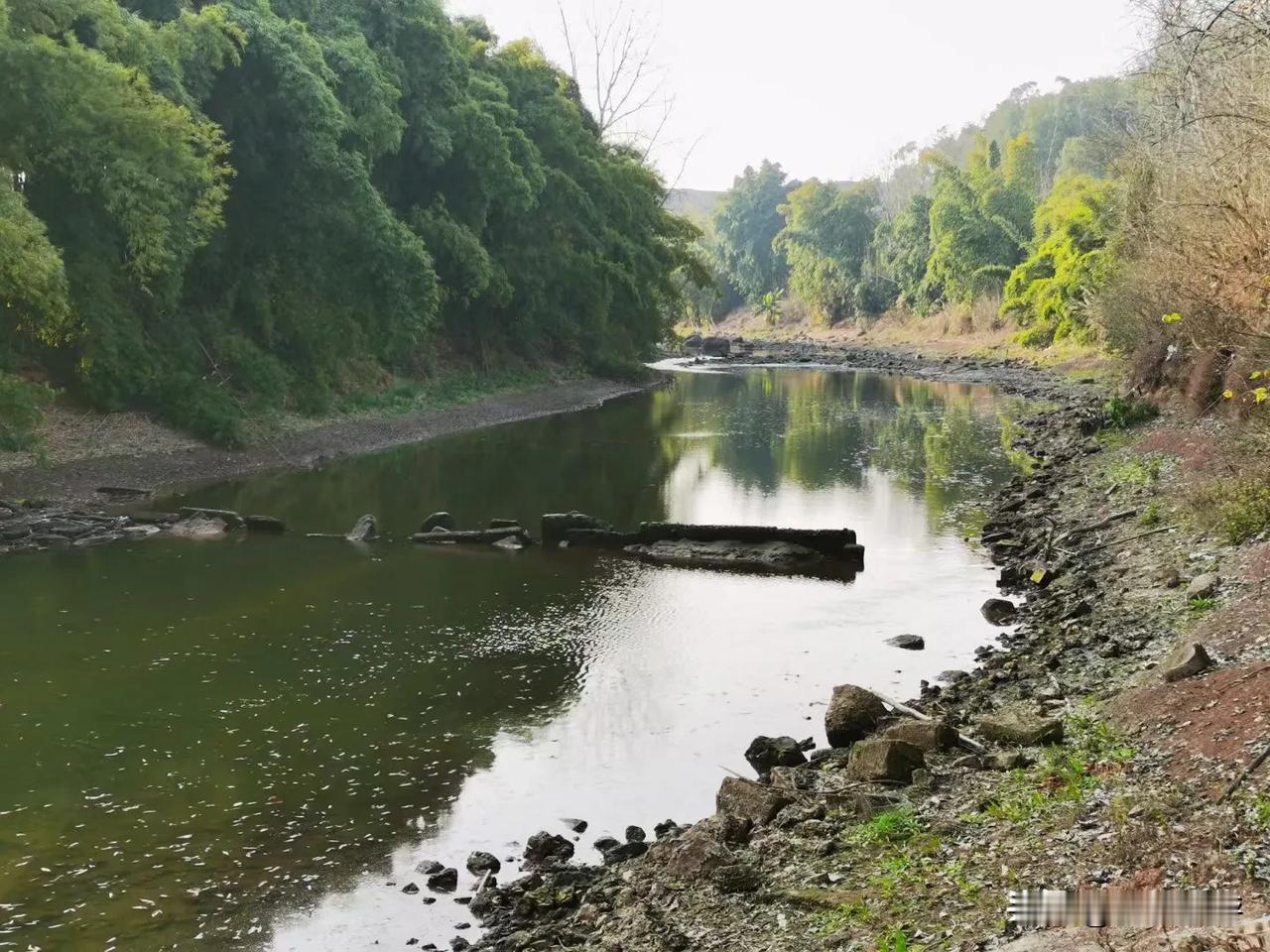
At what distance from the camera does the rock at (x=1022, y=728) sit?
10477 mm

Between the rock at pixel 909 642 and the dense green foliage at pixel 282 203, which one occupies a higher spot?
the dense green foliage at pixel 282 203

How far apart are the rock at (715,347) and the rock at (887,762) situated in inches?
2983

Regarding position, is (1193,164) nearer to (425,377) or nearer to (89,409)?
(89,409)

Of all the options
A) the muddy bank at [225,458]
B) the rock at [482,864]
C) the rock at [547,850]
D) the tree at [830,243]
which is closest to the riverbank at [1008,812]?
the rock at [547,850]

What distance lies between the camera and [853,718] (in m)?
12.3

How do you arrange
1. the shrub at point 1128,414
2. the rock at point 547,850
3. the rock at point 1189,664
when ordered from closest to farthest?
1. the rock at point 547,850
2. the rock at point 1189,664
3. the shrub at point 1128,414

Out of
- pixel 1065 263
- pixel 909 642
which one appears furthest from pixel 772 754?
pixel 1065 263

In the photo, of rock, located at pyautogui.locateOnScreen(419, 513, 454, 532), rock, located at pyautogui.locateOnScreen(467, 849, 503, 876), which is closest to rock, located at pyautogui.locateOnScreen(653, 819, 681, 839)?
rock, located at pyautogui.locateOnScreen(467, 849, 503, 876)

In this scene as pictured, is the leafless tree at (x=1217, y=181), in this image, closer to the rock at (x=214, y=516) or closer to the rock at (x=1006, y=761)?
the rock at (x=1006, y=761)

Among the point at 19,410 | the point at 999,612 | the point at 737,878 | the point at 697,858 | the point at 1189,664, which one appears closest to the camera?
the point at 737,878

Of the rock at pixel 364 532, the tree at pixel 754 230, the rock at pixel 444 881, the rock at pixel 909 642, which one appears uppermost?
the tree at pixel 754 230

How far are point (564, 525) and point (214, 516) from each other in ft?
23.5

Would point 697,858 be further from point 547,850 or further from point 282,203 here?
point 282,203

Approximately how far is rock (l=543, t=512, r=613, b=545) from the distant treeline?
11.3 meters
